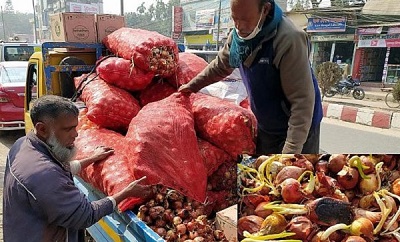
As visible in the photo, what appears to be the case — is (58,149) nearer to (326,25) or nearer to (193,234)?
(193,234)

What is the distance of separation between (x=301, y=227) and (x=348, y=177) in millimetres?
267

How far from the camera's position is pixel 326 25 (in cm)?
2045

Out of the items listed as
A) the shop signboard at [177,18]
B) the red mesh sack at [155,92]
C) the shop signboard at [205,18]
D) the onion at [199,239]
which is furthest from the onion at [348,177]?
the shop signboard at [177,18]

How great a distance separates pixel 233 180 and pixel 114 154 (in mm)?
795

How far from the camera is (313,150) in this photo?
2.25 m

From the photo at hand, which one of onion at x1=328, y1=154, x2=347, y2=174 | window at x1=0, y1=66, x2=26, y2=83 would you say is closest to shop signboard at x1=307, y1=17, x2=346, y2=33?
window at x1=0, y1=66, x2=26, y2=83

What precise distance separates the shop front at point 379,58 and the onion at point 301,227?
61.5ft

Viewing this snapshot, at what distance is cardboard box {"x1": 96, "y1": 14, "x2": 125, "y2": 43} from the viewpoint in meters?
4.25

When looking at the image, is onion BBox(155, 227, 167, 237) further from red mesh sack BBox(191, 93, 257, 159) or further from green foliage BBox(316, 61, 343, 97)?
green foliage BBox(316, 61, 343, 97)

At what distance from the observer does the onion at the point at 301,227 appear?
3.83 feet

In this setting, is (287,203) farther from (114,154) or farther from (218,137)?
(114,154)

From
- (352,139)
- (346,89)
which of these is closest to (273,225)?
(352,139)

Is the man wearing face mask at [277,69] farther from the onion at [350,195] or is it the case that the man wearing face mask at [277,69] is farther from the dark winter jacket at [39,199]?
the dark winter jacket at [39,199]

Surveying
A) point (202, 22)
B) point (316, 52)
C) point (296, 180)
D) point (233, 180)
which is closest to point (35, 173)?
point (296, 180)
